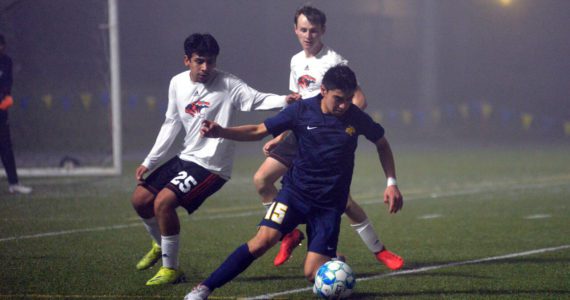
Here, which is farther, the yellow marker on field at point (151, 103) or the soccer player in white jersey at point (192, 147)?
the yellow marker on field at point (151, 103)

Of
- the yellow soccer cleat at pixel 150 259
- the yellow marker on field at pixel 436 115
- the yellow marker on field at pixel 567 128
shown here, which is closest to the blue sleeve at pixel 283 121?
the yellow soccer cleat at pixel 150 259

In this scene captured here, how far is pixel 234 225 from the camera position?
10031mm

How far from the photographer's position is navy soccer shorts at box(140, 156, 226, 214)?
6648mm

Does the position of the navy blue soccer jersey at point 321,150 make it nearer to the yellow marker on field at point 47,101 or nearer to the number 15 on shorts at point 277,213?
the number 15 on shorts at point 277,213

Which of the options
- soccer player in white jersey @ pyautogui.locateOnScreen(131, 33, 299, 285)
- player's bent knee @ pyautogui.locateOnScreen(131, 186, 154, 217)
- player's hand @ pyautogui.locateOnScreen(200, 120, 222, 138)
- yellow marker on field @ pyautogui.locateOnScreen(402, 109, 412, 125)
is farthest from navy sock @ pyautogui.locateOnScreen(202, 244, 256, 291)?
yellow marker on field @ pyautogui.locateOnScreen(402, 109, 412, 125)

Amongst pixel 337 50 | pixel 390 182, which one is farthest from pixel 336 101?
pixel 337 50

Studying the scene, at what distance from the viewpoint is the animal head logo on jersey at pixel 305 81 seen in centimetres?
770

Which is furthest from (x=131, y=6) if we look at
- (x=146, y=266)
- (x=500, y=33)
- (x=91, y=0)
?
(x=146, y=266)

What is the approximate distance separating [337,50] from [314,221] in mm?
25323

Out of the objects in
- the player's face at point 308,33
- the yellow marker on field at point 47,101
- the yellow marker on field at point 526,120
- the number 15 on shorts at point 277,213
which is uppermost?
the player's face at point 308,33

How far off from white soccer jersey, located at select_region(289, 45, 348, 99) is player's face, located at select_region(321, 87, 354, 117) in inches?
64.1

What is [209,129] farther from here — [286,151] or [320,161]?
[286,151]

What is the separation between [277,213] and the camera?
5891 mm

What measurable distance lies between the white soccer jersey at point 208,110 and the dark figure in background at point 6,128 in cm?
649
